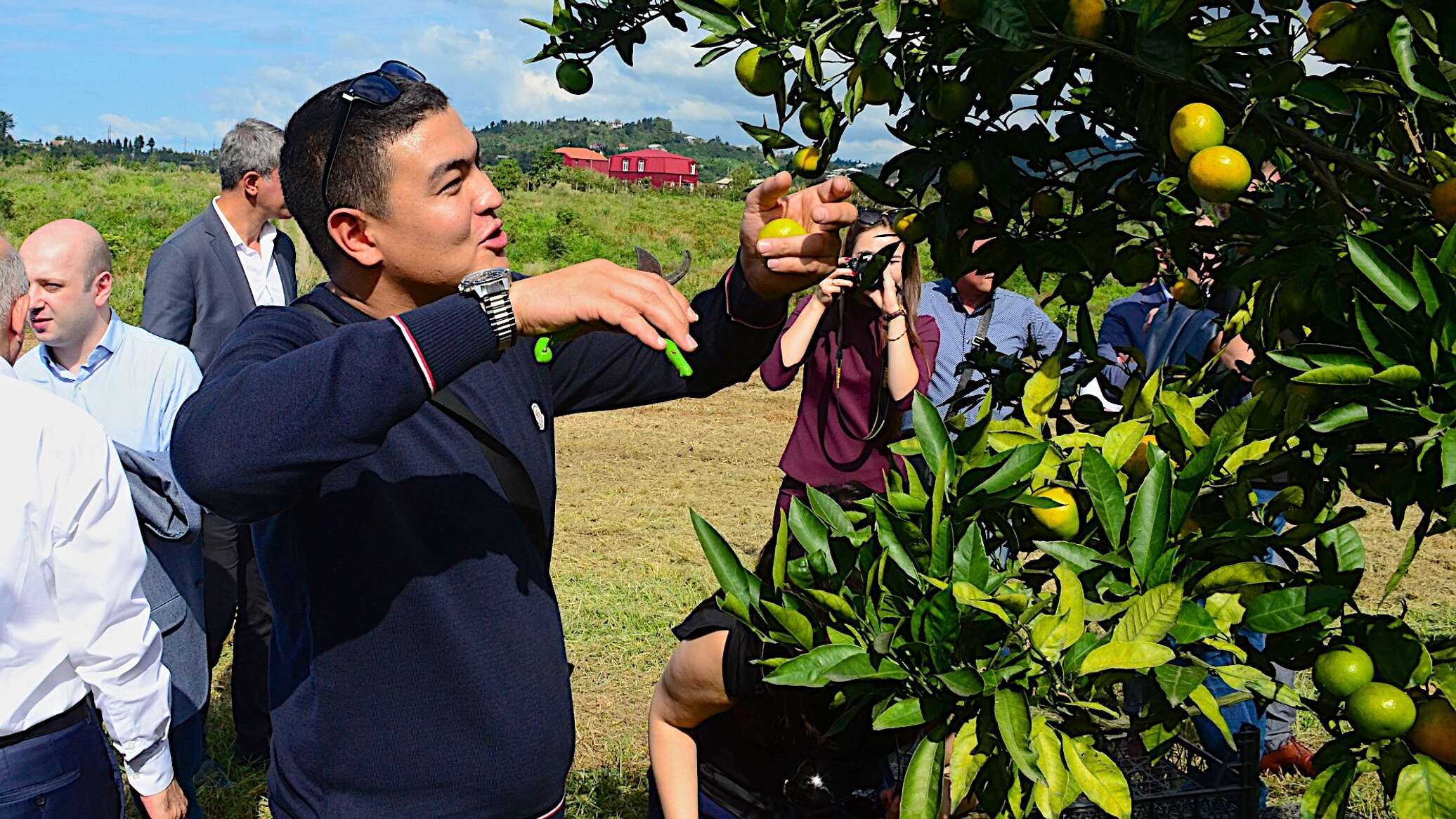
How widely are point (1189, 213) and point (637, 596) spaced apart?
425 centimetres

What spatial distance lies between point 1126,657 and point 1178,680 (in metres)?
0.05

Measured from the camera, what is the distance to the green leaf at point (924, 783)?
112 centimetres

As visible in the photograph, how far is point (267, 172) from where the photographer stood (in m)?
4.27

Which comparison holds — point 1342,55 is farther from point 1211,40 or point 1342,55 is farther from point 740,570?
point 740,570

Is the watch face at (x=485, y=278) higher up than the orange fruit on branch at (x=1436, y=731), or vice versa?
the watch face at (x=485, y=278)

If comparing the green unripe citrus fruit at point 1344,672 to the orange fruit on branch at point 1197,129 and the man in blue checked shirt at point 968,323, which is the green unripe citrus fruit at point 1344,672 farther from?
the man in blue checked shirt at point 968,323

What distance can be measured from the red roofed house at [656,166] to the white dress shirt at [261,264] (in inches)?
2776

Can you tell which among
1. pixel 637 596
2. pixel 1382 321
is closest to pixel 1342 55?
pixel 1382 321

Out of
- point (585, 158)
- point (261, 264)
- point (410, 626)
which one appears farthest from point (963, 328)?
point (585, 158)

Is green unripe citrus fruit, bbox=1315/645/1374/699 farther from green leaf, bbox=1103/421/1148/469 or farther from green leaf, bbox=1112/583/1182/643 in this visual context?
green leaf, bbox=1103/421/1148/469

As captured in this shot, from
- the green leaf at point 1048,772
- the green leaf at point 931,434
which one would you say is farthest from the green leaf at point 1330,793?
the green leaf at point 931,434

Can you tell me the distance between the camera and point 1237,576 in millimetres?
1127

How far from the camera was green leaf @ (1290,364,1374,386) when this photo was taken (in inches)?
41.3

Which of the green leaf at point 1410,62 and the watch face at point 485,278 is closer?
the green leaf at point 1410,62
